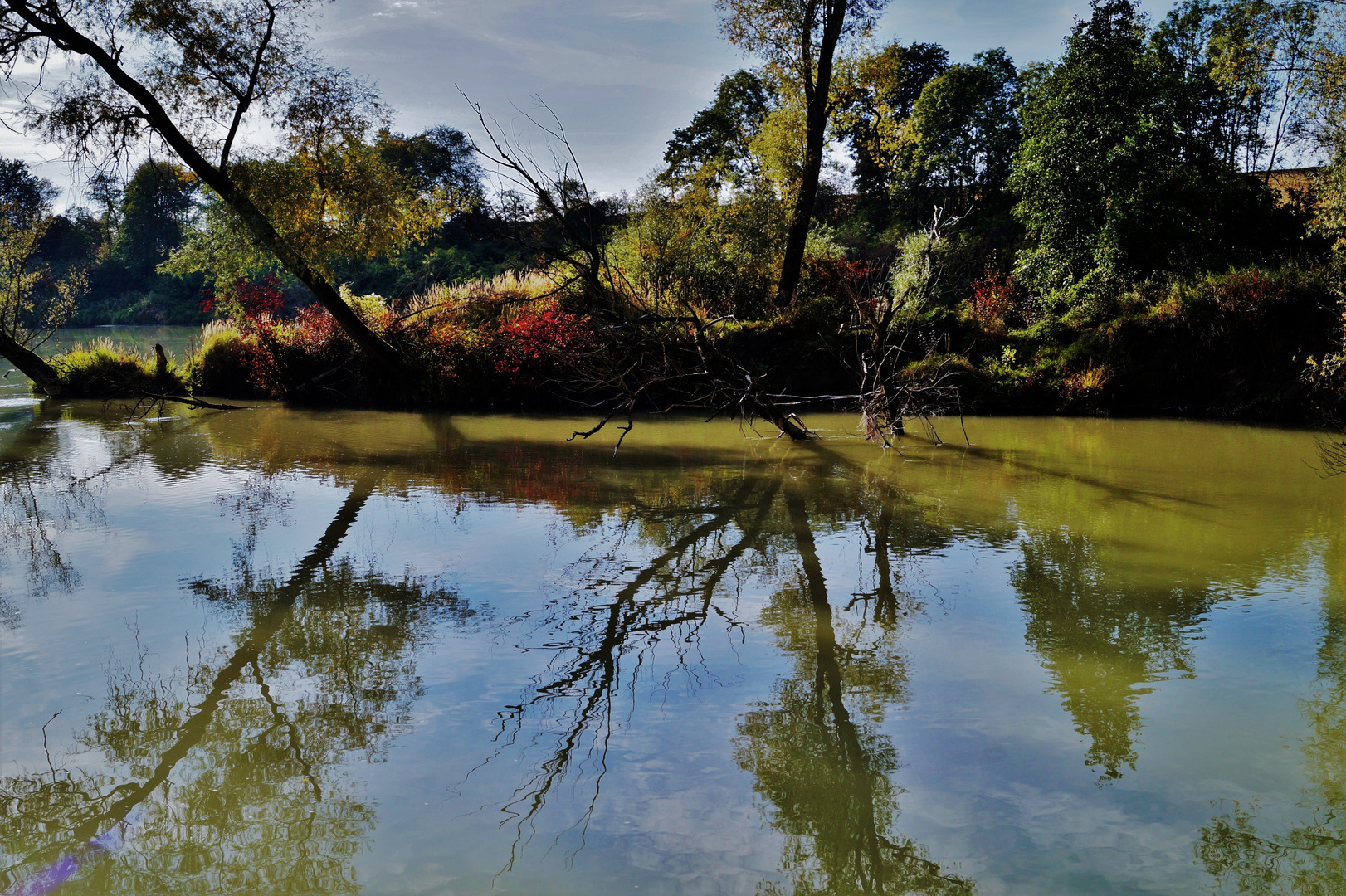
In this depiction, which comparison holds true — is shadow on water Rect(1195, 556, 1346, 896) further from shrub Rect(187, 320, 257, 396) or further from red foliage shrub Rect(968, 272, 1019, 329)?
shrub Rect(187, 320, 257, 396)

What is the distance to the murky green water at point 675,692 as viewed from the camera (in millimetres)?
3236

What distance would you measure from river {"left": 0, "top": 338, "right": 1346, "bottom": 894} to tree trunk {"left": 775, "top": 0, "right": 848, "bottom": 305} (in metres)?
10.2

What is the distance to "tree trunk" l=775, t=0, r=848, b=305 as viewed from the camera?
1755 cm

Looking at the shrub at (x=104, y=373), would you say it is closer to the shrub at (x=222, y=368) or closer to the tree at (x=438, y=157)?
the shrub at (x=222, y=368)

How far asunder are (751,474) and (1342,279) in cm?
1122

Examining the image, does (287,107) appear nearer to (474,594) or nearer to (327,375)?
(327,375)

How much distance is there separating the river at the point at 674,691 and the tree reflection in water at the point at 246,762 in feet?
0.06

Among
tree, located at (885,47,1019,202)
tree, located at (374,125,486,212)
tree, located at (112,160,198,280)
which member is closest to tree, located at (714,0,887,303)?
tree, located at (885,47,1019,202)

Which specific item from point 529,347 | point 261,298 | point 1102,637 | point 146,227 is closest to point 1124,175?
point 529,347

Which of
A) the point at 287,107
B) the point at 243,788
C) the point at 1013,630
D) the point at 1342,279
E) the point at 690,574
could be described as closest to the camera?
the point at 243,788

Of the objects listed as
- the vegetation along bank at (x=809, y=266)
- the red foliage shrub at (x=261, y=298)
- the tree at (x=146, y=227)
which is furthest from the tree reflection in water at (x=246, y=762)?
the tree at (x=146, y=227)

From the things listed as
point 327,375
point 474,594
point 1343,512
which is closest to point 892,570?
point 474,594

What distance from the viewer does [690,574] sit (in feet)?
21.4

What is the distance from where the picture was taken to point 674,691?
4.54 meters
